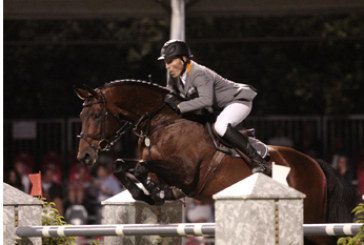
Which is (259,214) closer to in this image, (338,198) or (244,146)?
(244,146)

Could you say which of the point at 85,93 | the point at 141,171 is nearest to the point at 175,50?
the point at 85,93

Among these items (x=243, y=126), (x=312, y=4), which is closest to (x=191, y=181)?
(x=243, y=126)

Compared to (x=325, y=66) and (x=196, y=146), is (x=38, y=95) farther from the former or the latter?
(x=196, y=146)

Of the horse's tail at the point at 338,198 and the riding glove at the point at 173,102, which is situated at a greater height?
the riding glove at the point at 173,102

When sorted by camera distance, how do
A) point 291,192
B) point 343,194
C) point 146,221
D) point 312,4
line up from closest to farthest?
point 291,192, point 146,221, point 343,194, point 312,4

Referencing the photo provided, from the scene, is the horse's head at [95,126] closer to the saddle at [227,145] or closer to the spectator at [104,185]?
the saddle at [227,145]

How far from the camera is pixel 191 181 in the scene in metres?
6.86

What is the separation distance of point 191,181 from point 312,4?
5.18m

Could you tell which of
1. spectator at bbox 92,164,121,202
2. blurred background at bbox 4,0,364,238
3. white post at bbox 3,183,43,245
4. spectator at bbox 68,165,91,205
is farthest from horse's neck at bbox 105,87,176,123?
blurred background at bbox 4,0,364,238

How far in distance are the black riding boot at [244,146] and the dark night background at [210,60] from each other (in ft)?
30.2

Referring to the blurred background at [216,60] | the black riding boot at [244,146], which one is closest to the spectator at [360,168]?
the blurred background at [216,60]

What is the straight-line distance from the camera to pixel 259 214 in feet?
14.2

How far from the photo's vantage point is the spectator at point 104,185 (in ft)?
40.3

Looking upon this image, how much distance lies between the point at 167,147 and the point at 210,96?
539 mm
